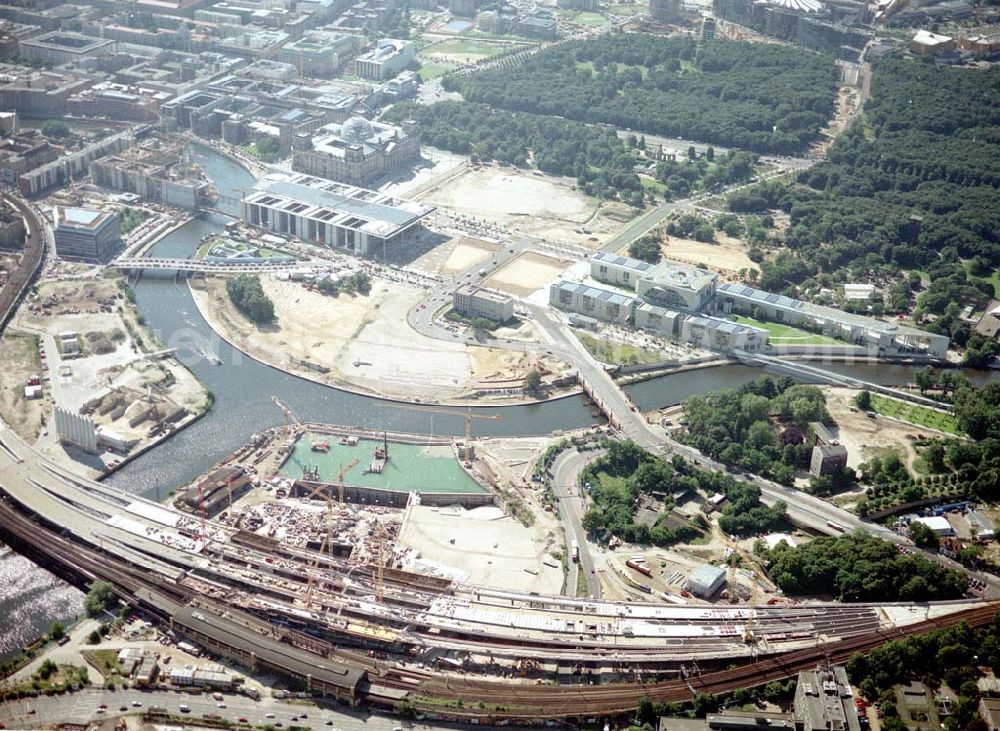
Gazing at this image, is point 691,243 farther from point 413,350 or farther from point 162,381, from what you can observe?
point 162,381

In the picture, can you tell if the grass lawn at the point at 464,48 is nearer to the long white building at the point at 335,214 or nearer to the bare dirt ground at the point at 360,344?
the long white building at the point at 335,214

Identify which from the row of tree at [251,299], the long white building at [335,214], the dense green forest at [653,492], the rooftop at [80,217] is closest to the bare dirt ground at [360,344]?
the row of tree at [251,299]

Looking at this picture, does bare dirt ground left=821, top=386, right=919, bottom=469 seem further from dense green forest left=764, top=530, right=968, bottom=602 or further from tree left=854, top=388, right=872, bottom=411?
dense green forest left=764, top=530, right=968, bottom=602

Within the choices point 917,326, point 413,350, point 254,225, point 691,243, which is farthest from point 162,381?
point 917,326

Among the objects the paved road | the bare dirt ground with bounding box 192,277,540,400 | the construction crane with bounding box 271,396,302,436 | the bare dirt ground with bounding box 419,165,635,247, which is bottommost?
the construction crane with bounding box 271,396,302,436

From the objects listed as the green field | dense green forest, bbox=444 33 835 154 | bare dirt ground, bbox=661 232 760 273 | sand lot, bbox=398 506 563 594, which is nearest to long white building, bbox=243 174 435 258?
bare dirt ground, bbox=661 232 760 273
